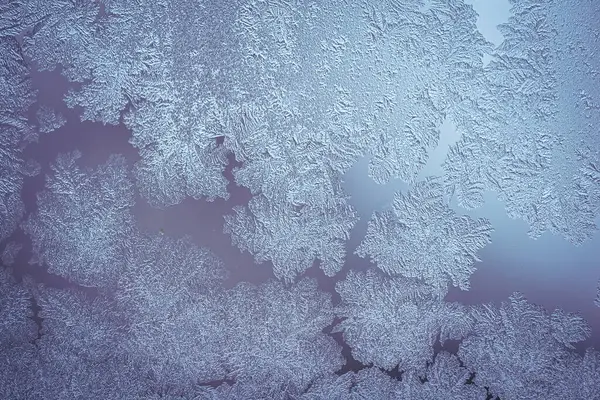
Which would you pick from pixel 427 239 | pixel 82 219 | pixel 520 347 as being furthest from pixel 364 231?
pixel 82 219

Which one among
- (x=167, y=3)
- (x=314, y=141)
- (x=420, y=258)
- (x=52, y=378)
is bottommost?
(x=52, y=378)

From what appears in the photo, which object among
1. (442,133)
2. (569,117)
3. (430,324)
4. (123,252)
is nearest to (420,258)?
(430,324)

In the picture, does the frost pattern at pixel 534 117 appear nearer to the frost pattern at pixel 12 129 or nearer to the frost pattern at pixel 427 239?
the frost pattern at pixel 427 239

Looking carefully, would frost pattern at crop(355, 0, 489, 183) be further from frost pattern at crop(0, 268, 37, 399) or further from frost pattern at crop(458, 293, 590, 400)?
frost pattern at crop(0, 268, 37, 399)

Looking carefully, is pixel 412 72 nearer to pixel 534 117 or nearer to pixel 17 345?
pixel 534 117

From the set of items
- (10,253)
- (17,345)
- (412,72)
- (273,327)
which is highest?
(412,72)

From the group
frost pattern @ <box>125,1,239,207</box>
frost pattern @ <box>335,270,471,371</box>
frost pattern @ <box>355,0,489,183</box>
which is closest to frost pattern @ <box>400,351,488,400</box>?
frost pattern @ <box>335,270,471,371</box>

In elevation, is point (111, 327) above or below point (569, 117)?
below

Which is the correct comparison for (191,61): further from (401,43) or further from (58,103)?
(401,43)
